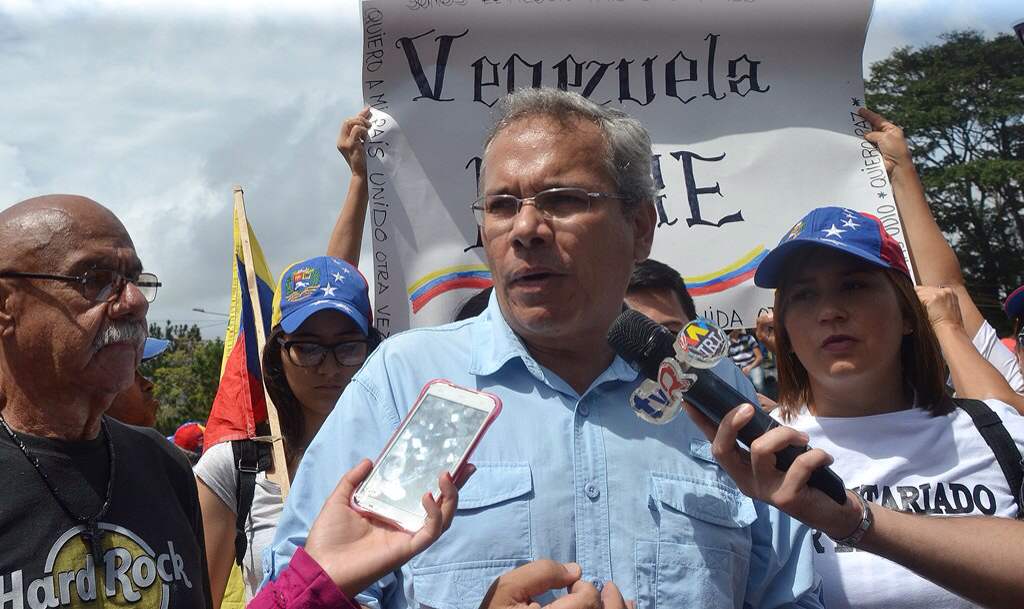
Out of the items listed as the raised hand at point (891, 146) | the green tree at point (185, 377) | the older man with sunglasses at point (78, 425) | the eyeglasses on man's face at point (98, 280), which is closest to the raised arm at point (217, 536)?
the older man with sunglasses at point (78, 425)

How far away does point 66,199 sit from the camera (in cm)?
235

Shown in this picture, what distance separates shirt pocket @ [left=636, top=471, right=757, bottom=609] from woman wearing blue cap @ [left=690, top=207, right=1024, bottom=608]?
0.54m

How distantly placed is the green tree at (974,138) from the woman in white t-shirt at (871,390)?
2468 centimetres

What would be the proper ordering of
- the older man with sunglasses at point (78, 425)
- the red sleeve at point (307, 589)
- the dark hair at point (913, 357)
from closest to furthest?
the red sleeve at point (307, 589) → the older man with sunglasses at point (78, 425) → the dark hair at point (913, 357)

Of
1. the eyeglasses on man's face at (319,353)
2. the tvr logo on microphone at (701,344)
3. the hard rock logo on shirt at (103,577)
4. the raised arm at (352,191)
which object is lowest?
the hard rock logo on shirt at (103,577)

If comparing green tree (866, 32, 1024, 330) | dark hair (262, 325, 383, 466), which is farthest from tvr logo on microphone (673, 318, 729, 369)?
green tree (866, 32, 1024, 330)

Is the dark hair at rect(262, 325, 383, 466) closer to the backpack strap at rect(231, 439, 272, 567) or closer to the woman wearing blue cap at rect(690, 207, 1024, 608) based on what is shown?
the backpack strap at rect(231, 439, 272, 567)

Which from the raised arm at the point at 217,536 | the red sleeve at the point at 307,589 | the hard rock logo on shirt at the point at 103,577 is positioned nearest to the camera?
the red sleeve at the point at 307,589

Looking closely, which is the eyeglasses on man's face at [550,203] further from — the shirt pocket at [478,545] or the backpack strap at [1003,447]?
the backpack strap at [1003,447]

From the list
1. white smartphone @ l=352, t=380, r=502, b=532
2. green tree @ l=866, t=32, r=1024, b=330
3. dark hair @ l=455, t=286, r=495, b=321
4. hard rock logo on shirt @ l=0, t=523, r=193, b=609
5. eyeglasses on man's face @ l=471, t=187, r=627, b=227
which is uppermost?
green tree @ l=866, t=32, r=1024, b=330

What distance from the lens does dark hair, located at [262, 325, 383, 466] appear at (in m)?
3.48

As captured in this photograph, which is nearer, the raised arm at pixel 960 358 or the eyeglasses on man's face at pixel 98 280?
the eyeglasses on man's face at pixel 98 280

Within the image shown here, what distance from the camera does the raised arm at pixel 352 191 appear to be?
388 cm

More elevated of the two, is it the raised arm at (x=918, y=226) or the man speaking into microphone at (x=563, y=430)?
the raised arm at (x=918, y=226)
